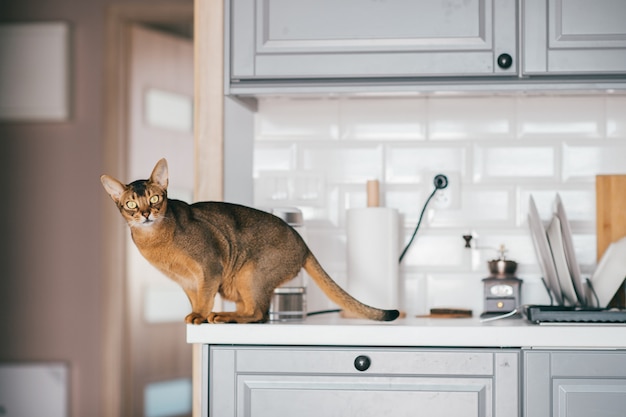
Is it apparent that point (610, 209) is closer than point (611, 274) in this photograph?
No

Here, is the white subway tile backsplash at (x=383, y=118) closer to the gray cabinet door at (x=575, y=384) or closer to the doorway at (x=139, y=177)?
the gray cabinet door at (x=575, y=384)

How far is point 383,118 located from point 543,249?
0.62 m

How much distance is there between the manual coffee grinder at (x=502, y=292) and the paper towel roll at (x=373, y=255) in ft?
0.84

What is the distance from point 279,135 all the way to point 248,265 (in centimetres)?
59

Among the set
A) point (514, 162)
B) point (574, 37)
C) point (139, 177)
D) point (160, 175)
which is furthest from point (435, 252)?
point (139, 177)

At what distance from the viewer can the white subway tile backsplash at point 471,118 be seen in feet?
8.25

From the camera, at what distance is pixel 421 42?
220cm

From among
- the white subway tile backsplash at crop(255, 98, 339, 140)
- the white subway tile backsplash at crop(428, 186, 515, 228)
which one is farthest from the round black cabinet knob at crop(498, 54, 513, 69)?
the white subway tile backsplash at crop(255, 98, 339, 140)

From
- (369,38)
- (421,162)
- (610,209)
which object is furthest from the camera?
(421,162)

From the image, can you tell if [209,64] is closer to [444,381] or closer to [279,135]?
[279,135]

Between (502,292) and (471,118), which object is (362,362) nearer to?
(502,292)

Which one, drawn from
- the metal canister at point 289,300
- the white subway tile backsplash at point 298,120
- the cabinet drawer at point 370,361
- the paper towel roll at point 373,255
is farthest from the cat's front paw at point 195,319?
the white subway tile backsplash at point 298,120

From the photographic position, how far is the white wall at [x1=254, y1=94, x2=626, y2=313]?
97.9 inches

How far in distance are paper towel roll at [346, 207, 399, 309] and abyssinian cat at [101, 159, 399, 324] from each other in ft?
0.68
